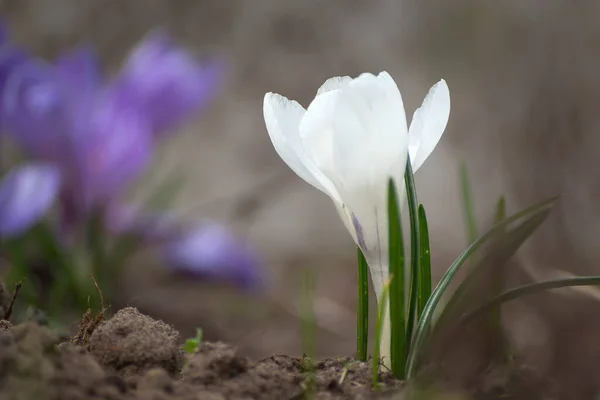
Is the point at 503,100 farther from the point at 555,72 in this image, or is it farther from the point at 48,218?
the point at 555,72

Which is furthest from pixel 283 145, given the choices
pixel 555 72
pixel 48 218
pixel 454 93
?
pixel 454 93

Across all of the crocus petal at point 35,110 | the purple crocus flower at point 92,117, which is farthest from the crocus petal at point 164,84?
the crocus petal at point 35,110

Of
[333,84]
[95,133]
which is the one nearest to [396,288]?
[333,84]

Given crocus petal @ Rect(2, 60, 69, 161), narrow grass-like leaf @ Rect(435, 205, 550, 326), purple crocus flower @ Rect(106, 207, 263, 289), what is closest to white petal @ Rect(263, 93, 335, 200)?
narrow grass-like leaf @ Rect(435, 205, 550, 326)

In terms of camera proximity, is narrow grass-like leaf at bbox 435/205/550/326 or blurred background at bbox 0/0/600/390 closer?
narrow grass-like leaf at bbox 435/205/550/326

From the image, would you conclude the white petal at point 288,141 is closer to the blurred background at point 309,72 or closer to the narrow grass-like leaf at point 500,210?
the narrow grass-like leaf at point 500,210

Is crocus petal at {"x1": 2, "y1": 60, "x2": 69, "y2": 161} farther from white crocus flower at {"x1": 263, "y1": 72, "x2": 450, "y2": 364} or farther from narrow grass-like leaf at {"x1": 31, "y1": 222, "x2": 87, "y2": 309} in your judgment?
white crocus flower at {"x1": 263, "y1": 72, "x2": 450, "y2": 364}
